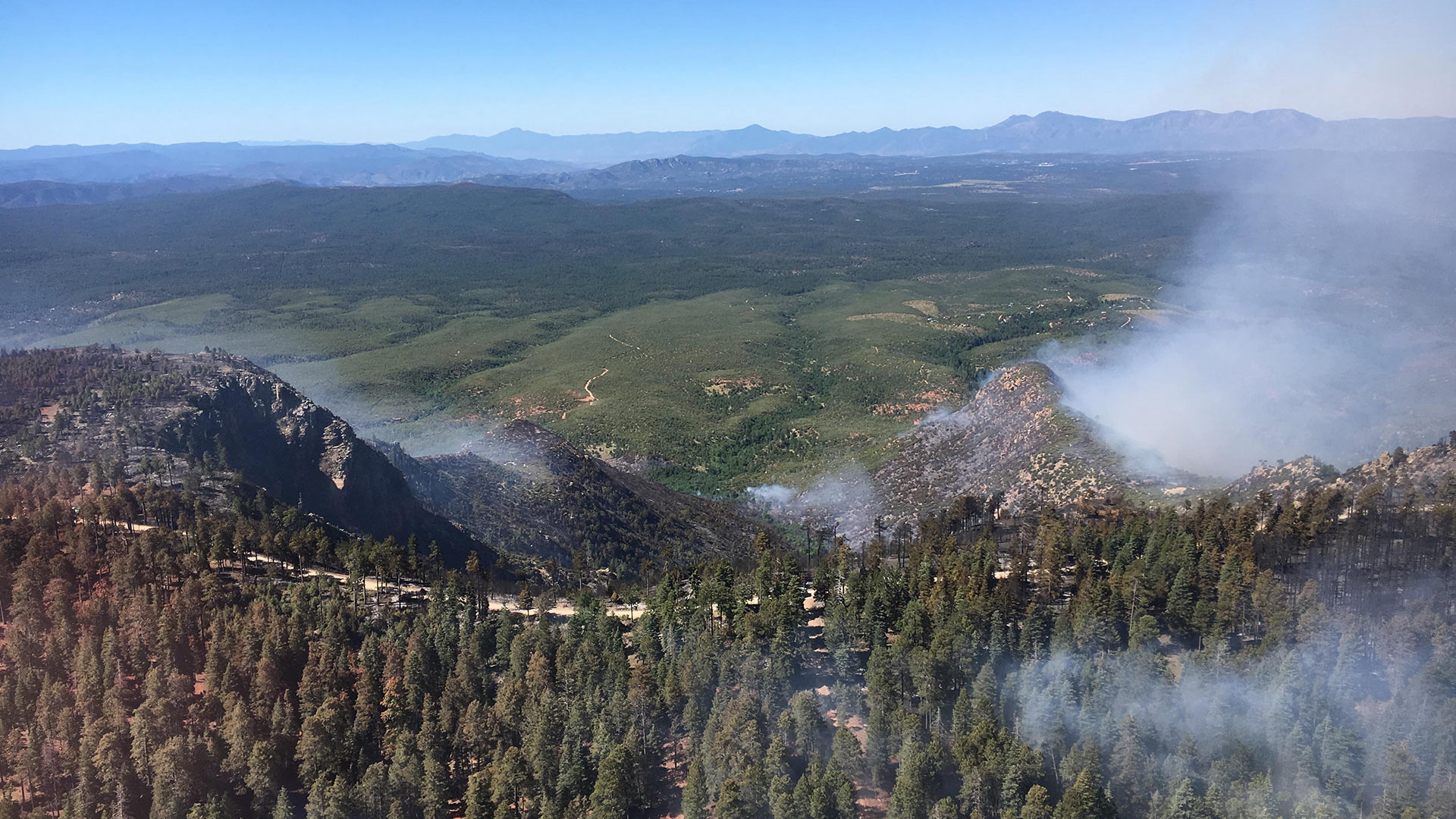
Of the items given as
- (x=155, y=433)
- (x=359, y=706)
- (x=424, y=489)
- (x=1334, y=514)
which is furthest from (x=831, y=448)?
(x=359, y=706)

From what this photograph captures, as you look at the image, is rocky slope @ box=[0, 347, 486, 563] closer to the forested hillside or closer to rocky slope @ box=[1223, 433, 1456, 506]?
the forested hillside

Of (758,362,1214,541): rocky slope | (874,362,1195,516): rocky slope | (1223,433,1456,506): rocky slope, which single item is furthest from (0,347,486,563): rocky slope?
(1223,433,1456,506): rocky slope

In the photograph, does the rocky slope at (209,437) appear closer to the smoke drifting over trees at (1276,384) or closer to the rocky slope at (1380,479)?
the rocky slope at (1380,479)

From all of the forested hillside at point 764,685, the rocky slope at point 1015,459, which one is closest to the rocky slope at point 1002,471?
the rocky slope at point 1015,459

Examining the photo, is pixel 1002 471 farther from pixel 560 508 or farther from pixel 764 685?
pixel 764 685

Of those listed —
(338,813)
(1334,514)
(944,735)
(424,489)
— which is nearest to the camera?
(338,813)

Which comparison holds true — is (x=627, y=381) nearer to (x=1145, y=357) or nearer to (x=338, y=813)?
(x=1145, y=357)
